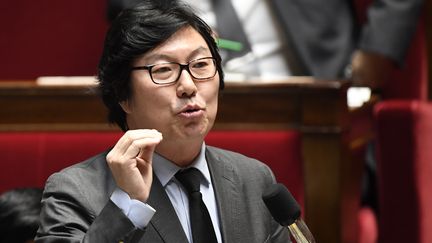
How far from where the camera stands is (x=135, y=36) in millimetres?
954

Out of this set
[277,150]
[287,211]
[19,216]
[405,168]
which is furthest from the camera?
[405,168]

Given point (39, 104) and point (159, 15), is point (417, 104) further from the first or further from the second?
point (159, 15)

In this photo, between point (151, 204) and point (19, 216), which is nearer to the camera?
point (151, 204)

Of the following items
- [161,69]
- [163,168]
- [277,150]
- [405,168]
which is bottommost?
[405,168]

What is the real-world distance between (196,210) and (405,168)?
75 cm

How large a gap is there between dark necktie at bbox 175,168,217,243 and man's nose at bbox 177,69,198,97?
83 millimetres

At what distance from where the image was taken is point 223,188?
1.01 metres

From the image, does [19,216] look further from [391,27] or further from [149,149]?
[391,27]

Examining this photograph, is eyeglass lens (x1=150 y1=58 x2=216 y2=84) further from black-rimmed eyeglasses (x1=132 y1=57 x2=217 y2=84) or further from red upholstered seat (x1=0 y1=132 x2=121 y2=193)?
red upholstered seat (x1=0 y1=132 x2=121 y2=193)

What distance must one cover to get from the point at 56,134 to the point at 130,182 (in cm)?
57

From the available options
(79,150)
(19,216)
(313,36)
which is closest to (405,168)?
(313,36)

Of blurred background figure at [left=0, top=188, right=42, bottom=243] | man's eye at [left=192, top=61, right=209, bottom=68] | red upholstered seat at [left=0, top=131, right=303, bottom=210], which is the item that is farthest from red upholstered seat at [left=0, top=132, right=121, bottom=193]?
man's eye at [left=192, top=61, right=209, bottom=68]

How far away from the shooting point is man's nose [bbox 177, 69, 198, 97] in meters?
0.94

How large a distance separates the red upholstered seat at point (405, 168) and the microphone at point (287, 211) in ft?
2.55
